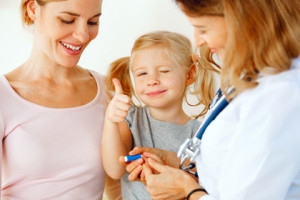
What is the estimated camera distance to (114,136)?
4.68 feet

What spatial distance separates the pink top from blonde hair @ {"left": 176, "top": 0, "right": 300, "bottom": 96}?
2.50 ft

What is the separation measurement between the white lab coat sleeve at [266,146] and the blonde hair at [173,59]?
70cm

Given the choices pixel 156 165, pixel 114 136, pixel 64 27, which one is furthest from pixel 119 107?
pixel 64 27

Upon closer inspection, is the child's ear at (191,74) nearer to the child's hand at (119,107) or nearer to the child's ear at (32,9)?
the child's hand at (119,107)

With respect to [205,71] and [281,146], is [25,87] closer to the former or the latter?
[205,71]

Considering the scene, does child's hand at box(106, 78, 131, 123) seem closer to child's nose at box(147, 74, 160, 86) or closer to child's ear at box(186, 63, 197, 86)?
child's nose at box(147, 74, 160, 86)

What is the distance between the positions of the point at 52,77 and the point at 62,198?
52cm

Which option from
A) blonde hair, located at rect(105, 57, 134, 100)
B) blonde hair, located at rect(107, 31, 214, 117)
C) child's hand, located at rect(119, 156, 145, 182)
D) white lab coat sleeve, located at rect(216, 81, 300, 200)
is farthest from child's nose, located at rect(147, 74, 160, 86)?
white lab coat sleeve, located at rect(216, 81, 300, 200)

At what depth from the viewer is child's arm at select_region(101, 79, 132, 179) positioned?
136 centimetres

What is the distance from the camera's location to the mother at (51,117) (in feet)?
4.36

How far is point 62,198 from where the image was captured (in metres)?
1.41

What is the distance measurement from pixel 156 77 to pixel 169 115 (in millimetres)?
211

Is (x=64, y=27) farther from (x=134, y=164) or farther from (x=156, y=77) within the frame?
(x=134, y=164)

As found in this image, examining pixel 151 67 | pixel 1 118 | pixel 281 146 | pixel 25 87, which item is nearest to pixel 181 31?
pixel 151 67
